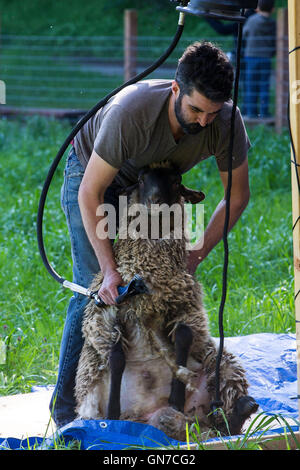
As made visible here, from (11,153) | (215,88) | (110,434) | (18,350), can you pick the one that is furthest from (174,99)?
(11,153)

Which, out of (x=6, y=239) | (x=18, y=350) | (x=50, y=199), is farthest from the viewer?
(x=50, y=199)

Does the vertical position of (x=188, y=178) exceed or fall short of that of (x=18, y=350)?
it exceeds it

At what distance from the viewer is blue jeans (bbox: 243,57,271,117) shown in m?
9.80

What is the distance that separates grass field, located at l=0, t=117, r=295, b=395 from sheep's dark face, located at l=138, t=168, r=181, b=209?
1.61 metres

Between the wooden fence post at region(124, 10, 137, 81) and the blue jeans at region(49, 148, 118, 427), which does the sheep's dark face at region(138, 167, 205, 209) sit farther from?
the wooden fence post at region(124, 10, 137, 81)

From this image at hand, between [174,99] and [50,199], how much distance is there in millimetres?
4378

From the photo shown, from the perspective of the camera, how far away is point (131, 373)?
3.26 m

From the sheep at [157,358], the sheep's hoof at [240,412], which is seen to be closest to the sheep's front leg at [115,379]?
the sheep at [157,358]

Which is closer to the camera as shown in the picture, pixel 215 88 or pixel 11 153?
pixel 215 88

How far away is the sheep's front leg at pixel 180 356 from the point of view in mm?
3211

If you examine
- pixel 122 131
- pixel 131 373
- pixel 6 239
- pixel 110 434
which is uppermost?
pixel 122 131

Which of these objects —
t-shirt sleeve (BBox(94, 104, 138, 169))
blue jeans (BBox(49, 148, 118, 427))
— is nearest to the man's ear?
t-shirt sleeve (BBox(94, 104, 138, 169))

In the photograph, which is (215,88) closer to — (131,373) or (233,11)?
(233,11)

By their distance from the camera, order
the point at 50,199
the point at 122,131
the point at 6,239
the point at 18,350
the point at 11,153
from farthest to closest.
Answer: the point at 11,153 < the point at 50,199 < the point at 6,239 < the point at 18,350 < the point at 122,131
